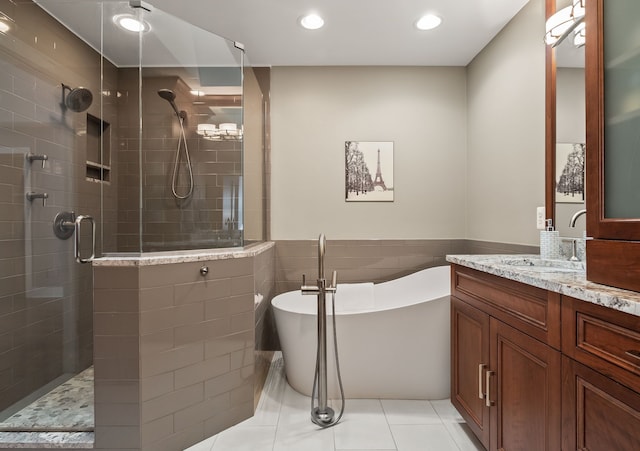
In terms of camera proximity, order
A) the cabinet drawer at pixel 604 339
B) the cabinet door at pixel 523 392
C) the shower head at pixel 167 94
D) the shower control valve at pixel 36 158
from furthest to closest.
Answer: the shower head at pixel 167 94, the shower control valve at pixel 36 158, the cabinet door at pixel 523 392, the cabinet drawer at pixel 604 339

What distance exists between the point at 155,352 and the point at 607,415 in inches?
66.8

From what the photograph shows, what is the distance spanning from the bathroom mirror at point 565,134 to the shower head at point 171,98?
222 centimetres

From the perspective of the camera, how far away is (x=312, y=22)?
2.21 metres

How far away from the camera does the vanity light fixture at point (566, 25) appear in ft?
4.96

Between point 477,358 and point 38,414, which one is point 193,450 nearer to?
point 38,414

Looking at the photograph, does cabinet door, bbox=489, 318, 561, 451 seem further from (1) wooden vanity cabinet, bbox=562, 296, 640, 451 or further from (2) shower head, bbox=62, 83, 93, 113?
(2) shower head, bbox=62, 83, 93, 113

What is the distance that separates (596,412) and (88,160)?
2.77 metres

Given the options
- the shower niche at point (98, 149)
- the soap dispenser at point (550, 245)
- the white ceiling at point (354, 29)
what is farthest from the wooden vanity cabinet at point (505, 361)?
the shower niche at point (98, 149)

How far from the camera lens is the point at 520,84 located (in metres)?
2.08

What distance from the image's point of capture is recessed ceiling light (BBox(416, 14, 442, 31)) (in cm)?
215

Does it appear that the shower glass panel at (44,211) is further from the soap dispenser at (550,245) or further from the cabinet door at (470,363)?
the soap dispenser at (550,245)

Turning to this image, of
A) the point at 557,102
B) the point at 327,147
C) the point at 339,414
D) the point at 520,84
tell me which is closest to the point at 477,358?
the point at 339,414

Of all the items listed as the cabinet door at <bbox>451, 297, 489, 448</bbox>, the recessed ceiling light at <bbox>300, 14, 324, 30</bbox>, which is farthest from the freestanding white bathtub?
the recessed ceiling light at <bbox>300, 14, 324, 30</bbox>

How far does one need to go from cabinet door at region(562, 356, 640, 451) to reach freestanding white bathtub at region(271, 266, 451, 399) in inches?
38.3
